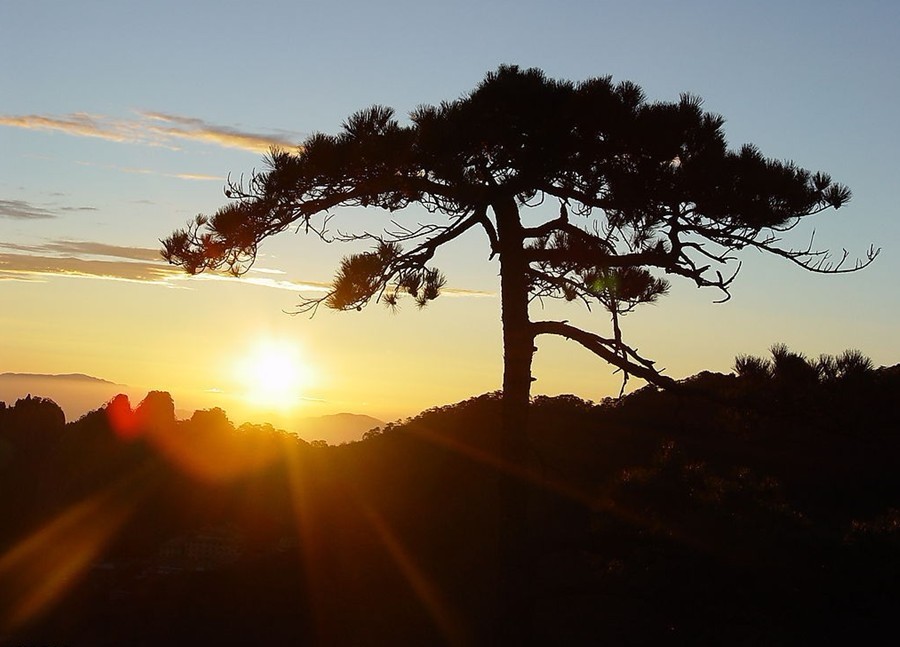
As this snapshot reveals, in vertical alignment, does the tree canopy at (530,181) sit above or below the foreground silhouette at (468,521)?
above

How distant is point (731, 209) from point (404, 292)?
145 inches

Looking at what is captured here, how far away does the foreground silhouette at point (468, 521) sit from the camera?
9180mm

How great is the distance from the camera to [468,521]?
50.7 feet

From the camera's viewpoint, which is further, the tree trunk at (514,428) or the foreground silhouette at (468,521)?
the tree trunk at (514,428)

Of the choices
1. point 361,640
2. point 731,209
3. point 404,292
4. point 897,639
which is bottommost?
point 361,640

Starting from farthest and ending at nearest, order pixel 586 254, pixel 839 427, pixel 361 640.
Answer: pixel 361 640 → pixel 586 254 → pixel 839 427

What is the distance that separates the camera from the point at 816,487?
13.8m

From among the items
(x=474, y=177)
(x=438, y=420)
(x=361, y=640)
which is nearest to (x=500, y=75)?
(x=474, y=177)

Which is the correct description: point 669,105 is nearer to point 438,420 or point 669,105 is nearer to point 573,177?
point 573,177

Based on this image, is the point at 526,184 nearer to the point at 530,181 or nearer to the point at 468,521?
the point at 530,181

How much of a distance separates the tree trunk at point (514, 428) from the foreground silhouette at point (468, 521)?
0.13 metres

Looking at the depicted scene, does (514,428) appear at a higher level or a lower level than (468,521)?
higher

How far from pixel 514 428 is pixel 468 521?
566cm

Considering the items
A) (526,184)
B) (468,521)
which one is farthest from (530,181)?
(468,521)
